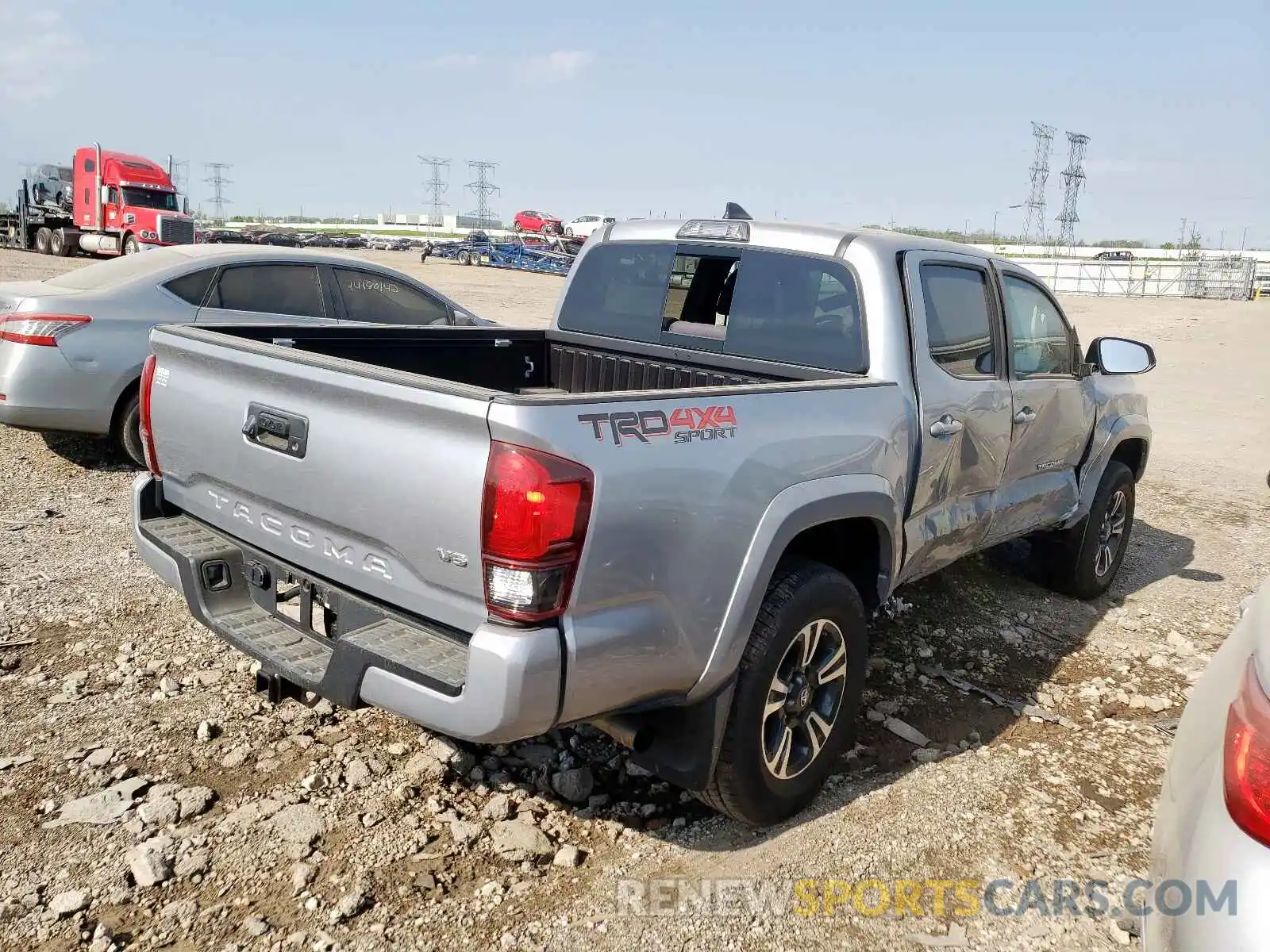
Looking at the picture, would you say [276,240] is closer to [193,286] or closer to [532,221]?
[532,221]

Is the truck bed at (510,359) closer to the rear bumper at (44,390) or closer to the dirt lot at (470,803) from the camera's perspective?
the dirt lot at (470,803)

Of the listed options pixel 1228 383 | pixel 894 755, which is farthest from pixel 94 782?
pixel 1228 383


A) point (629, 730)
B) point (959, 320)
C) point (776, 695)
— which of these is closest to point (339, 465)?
point (629, 730)

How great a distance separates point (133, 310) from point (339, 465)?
4962mm

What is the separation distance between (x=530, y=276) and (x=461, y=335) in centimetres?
3779

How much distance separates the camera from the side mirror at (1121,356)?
490 cm

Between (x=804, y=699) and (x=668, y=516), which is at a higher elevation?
(x=668, y=516)

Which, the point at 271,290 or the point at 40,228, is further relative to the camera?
the point at 40,228

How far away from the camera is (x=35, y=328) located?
632cm

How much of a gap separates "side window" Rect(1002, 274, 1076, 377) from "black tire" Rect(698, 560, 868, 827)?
6.10ft

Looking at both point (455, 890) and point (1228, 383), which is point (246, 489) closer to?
point (455, 890)

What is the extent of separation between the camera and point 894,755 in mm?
3787

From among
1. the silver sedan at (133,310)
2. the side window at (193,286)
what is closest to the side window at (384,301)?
the silver sedan at (133,310)

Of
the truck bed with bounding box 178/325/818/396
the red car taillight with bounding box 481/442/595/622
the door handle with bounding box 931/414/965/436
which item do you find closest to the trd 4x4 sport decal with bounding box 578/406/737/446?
the red car taillight with bounding box 481/442/595/622
